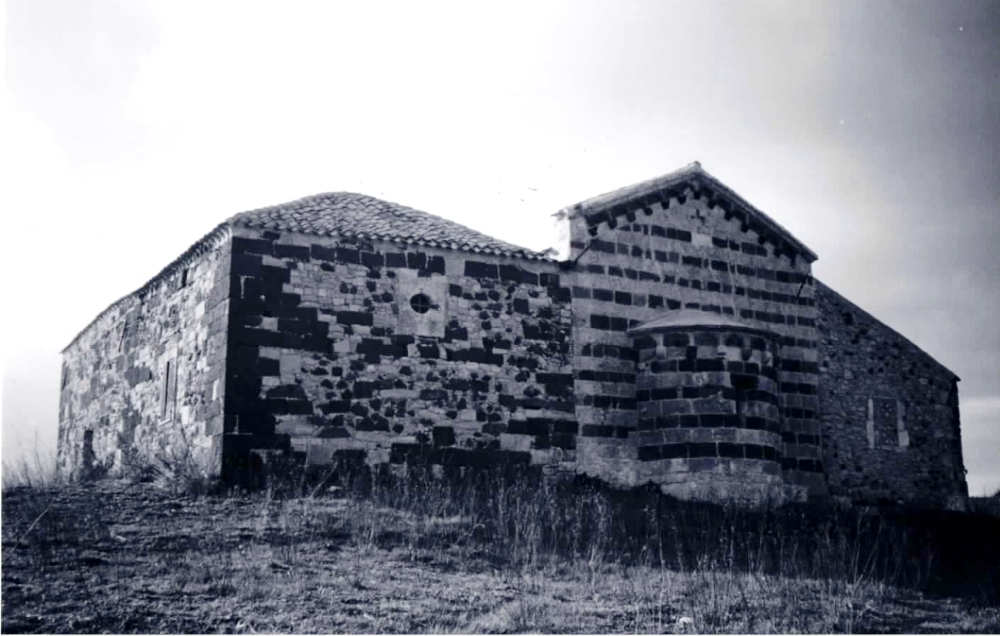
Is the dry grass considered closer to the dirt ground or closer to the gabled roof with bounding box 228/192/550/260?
the dirt ground

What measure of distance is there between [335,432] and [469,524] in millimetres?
3235

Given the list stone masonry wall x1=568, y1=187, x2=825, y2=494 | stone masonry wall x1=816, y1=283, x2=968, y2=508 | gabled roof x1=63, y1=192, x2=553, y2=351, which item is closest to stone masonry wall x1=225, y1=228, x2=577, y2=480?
gabled roof x1=63, y1=192, x2=553, y2=351

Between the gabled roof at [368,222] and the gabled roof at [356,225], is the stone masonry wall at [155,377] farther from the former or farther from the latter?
the gabled roof at [368,222]

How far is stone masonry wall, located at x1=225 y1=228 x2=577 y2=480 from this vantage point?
18781mm

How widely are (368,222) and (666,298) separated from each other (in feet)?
17.6

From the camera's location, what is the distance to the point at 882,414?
999 inches

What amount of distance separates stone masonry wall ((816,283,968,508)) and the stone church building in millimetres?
187

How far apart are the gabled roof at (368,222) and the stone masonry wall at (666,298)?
135cm

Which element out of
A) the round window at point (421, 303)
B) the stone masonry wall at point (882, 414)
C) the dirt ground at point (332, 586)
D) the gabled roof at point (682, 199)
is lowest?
the dirt ground at point (332, 586)

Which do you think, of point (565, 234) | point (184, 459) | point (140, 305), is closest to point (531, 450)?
point (565, 234)

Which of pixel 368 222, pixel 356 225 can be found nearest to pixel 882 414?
pixel 368 222

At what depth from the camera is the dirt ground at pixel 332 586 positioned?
12234 millimetres

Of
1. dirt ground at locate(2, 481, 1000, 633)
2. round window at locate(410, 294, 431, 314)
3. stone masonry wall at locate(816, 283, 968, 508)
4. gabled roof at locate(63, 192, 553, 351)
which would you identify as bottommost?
dirt ground at locate(2, 481, 1000, 633)

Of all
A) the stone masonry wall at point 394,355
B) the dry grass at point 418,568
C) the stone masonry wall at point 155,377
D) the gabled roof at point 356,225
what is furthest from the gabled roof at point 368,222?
the dry grass at point 418,568
